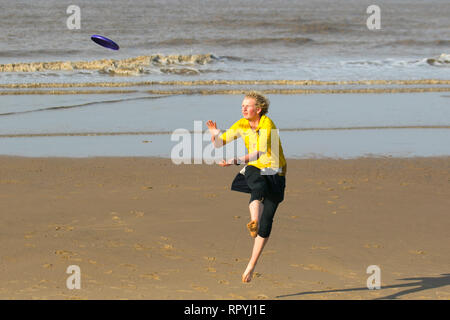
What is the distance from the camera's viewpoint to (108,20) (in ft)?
158

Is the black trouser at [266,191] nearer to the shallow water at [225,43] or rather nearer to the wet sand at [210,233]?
the wet sand at [210,233]

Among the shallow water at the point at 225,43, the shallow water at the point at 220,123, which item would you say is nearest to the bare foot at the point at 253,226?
the shallow water at the point at 220,123

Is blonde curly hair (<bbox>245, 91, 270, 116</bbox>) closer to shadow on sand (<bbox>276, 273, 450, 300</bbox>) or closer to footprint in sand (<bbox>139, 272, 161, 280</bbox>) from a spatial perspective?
shadow on sand (<bbox>276, 273, 450, 300</bbox>)

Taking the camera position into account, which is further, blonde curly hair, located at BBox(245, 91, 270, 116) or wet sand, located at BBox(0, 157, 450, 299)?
wet sand, located at BBox(0, 157, 450, 299)

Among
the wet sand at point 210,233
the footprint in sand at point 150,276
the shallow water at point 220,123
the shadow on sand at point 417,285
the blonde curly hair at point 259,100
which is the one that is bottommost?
the shadow on sand at point 417,285

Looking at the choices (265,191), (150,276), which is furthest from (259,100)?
(150,276)

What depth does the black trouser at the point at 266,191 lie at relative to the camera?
18.0ft

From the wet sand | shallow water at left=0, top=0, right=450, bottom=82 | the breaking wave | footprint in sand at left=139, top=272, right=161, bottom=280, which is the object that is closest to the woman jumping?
the wet sand

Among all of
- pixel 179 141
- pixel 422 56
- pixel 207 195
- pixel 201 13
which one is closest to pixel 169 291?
pixel 207 195

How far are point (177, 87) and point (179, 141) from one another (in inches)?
340

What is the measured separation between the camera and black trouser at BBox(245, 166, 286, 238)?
5480mm

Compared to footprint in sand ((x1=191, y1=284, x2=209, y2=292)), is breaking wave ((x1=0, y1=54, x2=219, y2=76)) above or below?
above

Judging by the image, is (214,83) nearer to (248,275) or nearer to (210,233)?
(210,233)

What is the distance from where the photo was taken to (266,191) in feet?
18.0
